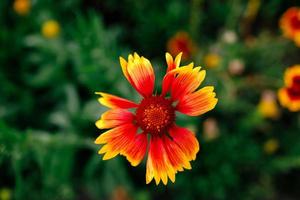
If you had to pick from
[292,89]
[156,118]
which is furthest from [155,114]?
[292,89]

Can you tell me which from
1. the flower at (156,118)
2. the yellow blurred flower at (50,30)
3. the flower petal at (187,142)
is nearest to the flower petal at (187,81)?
the flower at (156,118)

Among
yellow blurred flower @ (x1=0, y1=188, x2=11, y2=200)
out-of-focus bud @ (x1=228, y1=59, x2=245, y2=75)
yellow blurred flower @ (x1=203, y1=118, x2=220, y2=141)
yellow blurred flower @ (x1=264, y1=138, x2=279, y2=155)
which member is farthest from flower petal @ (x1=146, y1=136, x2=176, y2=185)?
yellow blurred flower @ (x1=0, y1=188, x2=11, y2=200)

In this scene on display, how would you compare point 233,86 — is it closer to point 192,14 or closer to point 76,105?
point 192,14

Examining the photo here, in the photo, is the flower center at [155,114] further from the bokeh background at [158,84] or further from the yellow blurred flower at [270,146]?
the yellow blurred flower at [270,146]

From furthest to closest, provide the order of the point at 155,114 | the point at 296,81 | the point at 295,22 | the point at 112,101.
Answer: the point at 295,22 < the point at 296,81 < the point at 155,114 < the point at 112,101

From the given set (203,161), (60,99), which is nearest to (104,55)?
(60,99)

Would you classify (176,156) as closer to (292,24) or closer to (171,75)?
(171,75)

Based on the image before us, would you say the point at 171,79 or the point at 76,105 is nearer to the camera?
the point at 171,79
